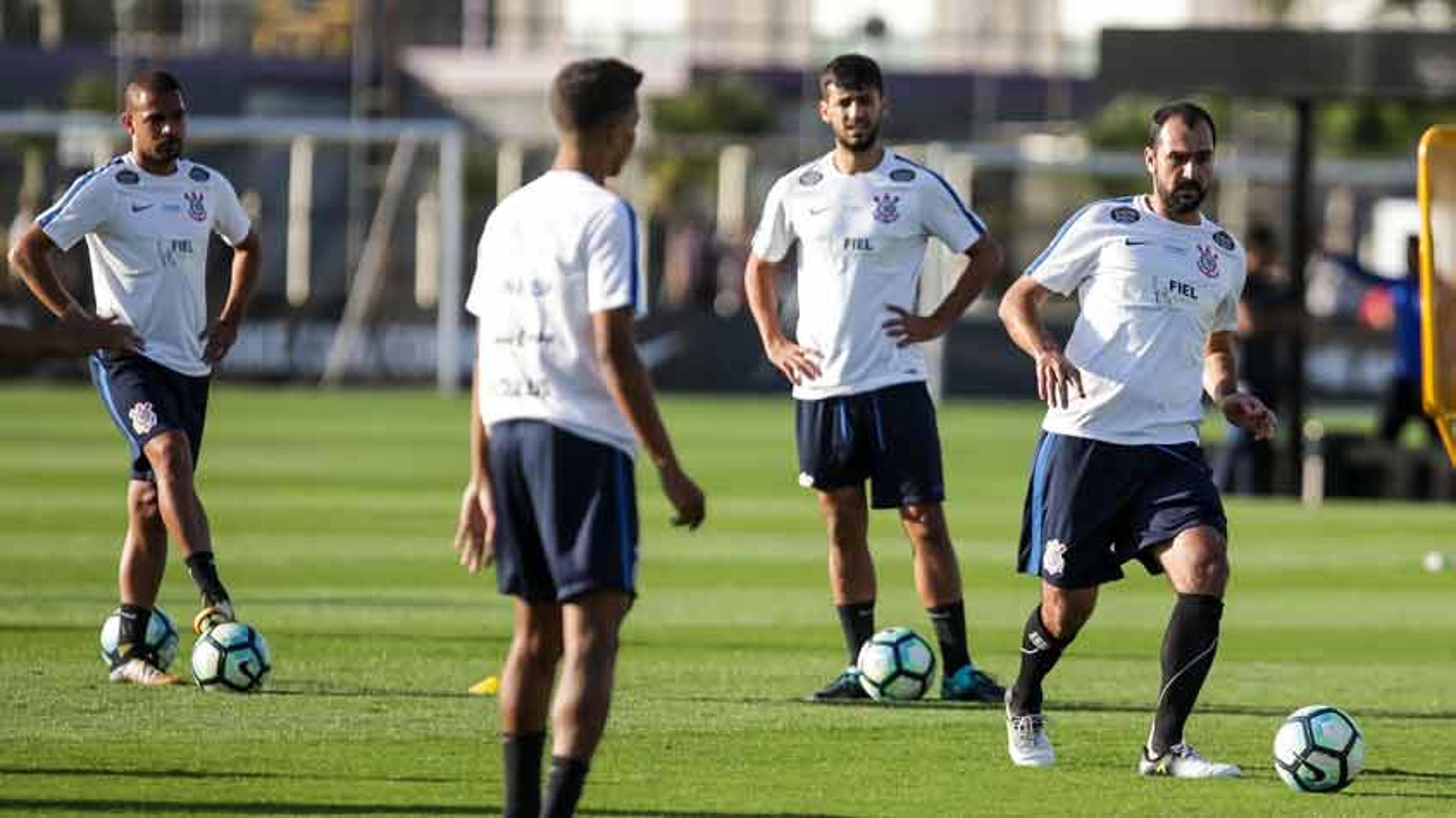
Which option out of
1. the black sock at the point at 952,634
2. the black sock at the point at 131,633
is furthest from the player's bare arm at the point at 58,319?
the black sock at the point at 952,634

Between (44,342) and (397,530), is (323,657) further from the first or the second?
(397,530)

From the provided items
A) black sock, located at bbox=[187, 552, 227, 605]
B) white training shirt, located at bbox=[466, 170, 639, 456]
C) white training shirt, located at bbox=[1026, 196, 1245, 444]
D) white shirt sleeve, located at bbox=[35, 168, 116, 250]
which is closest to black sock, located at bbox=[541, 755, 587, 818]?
white training shirt, located at bbox=[466, 170, 639, 456]

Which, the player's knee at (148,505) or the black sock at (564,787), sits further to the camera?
the player's knee at (148,505)

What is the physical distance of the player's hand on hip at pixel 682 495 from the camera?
771cm

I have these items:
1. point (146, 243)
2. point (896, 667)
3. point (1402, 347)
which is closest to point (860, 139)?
point (896, 667)

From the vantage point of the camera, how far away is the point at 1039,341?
9.81 m

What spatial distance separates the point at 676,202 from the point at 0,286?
66.7ft

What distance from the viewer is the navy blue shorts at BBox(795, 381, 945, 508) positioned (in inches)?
459

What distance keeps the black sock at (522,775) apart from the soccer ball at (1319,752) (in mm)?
2782

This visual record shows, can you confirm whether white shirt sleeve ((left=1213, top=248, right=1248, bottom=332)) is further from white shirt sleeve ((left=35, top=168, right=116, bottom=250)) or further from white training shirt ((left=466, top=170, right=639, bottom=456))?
white shirt sleeve ((left=35, top=168, right=116, bottom=250))

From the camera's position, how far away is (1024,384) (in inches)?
1422

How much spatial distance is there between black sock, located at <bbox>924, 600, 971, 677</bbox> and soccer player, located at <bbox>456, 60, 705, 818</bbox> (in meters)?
3.90

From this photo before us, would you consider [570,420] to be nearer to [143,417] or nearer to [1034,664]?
[1034,664]

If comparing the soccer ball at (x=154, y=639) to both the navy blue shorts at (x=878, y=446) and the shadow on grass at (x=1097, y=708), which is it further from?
the navy blue shorts at (x=878, y=446)
